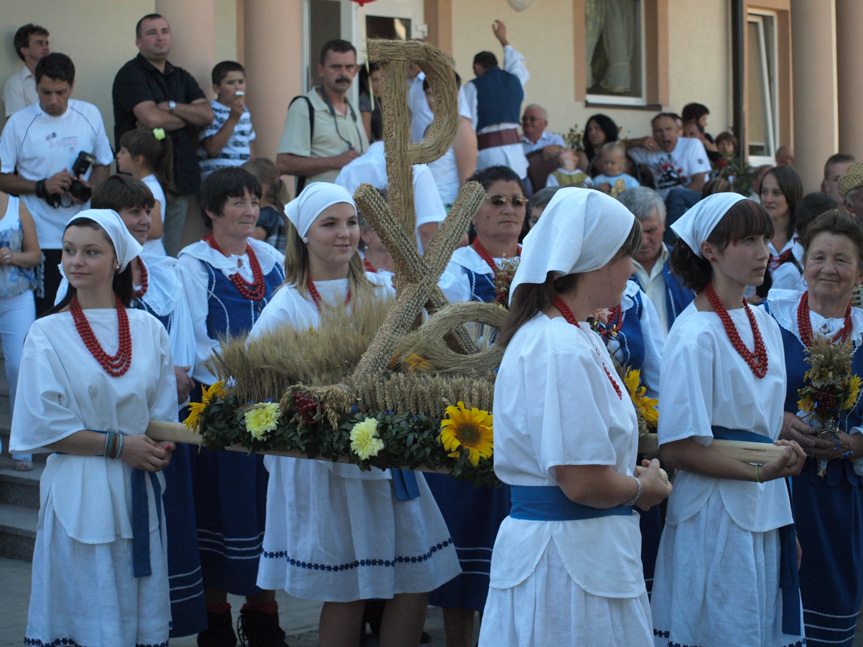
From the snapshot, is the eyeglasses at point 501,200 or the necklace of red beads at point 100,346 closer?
the necklace of red beads at point 100,346

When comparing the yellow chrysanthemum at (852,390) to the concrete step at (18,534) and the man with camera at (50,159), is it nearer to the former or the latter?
the concrete step at (18,534)

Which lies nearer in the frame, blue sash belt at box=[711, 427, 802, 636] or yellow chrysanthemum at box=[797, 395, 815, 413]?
blue sash belt at box=[711, 427, 802, 636]

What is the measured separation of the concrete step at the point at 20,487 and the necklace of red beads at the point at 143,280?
2.32m

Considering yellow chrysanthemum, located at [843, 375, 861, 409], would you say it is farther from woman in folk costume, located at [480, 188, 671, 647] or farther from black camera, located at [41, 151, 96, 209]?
black camera, located at [41, 151, 96, 209]

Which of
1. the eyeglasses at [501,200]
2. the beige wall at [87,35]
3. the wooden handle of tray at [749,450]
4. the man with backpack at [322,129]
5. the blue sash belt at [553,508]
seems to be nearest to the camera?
the blue sash belt at [553,508]

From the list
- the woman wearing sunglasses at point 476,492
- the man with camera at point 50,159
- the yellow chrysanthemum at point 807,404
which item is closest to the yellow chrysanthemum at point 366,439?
the woman wearing sunglasses at point 476,492

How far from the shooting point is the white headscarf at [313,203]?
434 cm

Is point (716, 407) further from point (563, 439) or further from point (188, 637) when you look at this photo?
point (188, 637)

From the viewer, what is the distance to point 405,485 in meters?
4.18

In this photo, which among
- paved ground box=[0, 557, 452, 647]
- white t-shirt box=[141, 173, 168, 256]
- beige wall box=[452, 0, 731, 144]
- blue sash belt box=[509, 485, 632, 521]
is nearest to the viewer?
blue sash belt box=[509, 485, 632, 521]

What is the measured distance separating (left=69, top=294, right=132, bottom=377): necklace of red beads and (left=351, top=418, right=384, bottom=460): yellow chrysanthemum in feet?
3.72

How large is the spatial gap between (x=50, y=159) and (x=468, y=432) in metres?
5.46

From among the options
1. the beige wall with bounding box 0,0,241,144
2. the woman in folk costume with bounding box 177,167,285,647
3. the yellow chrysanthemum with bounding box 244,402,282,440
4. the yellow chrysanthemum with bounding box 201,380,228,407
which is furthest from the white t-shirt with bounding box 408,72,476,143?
the yellow chrysanthemum with bounding box 244,402,282,440

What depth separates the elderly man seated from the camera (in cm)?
536
